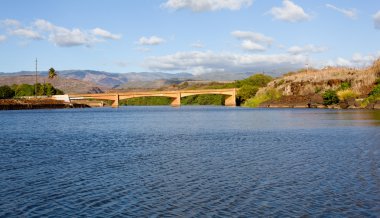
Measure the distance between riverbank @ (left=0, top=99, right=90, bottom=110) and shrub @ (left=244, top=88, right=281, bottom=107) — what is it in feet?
234

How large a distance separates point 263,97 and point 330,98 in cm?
3786

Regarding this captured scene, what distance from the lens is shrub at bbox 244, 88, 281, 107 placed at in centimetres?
15288

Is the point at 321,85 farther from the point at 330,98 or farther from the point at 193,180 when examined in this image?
the point at 193,180

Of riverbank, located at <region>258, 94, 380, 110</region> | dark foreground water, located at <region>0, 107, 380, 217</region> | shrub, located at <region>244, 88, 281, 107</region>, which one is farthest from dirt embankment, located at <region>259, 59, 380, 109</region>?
dark foreground water, located at <region>0, 107, 380, 217</region>

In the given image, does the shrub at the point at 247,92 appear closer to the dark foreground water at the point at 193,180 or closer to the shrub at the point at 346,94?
the shrub at the point at 346,94

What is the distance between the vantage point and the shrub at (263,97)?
15288cm

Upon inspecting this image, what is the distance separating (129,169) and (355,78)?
4381 inches

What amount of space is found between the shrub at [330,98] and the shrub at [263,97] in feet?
92.2

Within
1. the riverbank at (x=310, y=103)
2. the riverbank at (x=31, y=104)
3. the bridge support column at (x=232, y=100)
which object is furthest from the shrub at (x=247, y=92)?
the riverbank at (x=31, y=104)

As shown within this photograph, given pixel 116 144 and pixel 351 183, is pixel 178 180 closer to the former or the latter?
pixel 351 183

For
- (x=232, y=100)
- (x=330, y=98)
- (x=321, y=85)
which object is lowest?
(x=232, y=100)

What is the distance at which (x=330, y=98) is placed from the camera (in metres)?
121

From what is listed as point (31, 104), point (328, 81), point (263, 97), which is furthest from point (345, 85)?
point (31, 104)

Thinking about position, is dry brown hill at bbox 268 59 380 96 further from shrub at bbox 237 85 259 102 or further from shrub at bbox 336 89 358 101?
shrub at bbox 237 85 259 102
